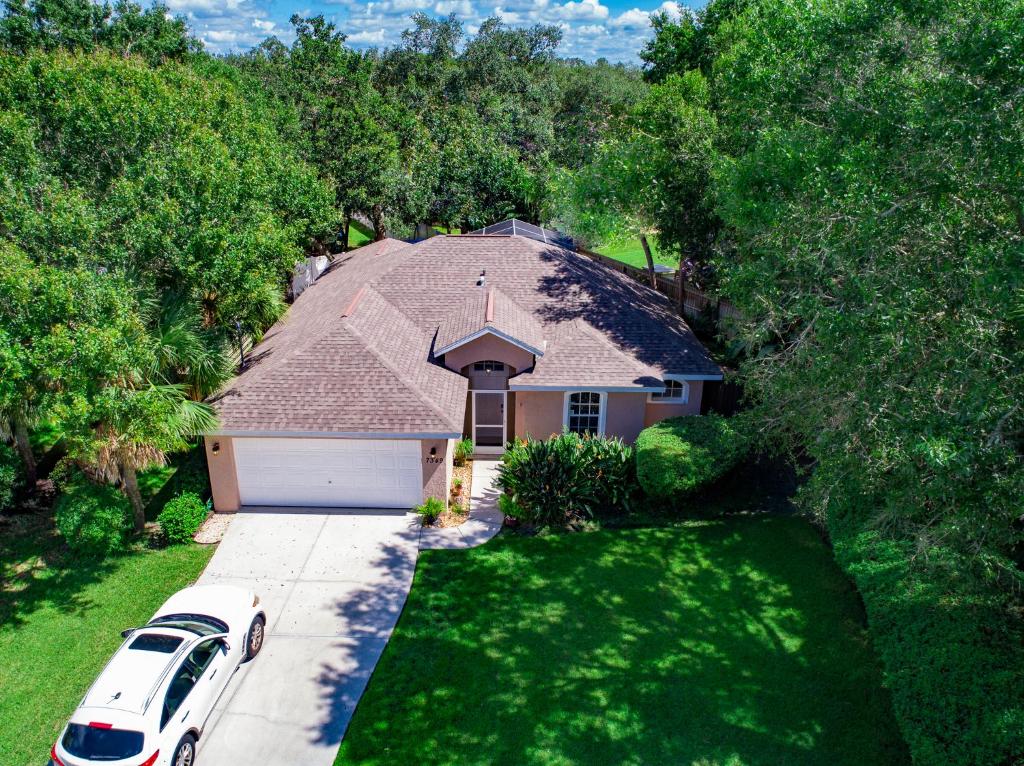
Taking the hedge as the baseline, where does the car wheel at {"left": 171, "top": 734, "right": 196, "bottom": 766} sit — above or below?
below

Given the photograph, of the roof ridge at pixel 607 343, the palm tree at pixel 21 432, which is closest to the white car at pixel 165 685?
the palm tree at pixel 21 432

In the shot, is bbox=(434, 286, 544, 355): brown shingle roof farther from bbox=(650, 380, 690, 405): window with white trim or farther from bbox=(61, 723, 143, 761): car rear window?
bbox=(61, 723, 143, 761): car rear window

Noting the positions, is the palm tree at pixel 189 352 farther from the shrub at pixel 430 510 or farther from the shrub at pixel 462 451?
the shrub at pixel 462 451

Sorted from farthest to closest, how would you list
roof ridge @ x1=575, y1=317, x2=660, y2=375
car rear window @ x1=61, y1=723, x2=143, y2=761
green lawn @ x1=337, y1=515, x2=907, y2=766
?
1. roof ridge @ x1=575, y1=317, x2=660, y2=375
2. green lawn @ x1=337, y1=515, x2=907, y2=766
3. car rear window @ x1=61, y1=723, x2=143, y2=761

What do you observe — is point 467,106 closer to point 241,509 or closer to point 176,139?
point 176,139

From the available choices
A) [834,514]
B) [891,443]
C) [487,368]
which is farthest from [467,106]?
[891,443]

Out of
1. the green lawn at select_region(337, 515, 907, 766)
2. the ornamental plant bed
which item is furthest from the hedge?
the ornamental plant bed
